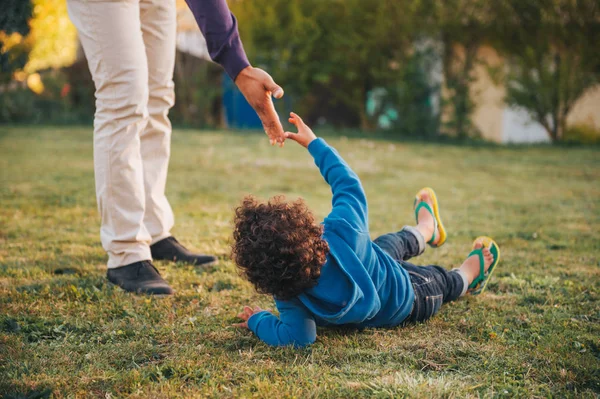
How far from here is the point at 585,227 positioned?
175 inches

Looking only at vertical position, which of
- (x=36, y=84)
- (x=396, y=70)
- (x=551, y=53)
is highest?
(x=551, y=53)

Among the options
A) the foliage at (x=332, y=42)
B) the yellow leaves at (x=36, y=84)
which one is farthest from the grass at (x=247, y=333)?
the yellow leaves at (x=36, y=84)

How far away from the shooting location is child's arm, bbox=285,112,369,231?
2.36 metres

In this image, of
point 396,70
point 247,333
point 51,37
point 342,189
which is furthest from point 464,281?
point 51,37

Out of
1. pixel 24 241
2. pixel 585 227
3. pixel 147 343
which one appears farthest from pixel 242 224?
pixel 585 227

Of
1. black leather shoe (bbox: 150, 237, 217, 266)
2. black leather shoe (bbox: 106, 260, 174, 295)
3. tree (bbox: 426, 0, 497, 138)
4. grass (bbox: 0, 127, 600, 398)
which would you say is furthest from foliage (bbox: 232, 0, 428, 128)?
black leather shoe (bbox: 106, 260, 174, 295)

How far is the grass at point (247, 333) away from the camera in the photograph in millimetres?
1905

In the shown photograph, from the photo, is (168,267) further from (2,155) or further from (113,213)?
(2,155)

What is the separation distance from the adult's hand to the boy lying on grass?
94mm

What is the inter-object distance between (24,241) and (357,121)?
9.45m

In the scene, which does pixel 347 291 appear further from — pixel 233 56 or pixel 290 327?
pixel 233 56

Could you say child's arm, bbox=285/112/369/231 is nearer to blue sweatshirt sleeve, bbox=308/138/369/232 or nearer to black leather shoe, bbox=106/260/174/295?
blue sweatshirt sleeve, bbox=308/138/369/232

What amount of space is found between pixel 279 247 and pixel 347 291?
315mm

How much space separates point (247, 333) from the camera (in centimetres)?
236
